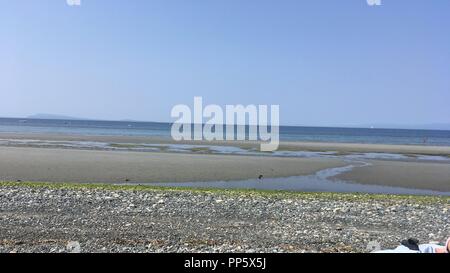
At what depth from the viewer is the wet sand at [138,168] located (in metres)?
22.6

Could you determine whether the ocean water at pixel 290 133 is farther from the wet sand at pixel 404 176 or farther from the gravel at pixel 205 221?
the gravel at pixel 205 221

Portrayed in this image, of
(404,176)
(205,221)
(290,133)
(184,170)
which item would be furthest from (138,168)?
(290,133)

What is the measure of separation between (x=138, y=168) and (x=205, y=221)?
618 inches

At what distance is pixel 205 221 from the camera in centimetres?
1141

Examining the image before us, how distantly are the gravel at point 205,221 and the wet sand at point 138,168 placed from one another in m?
6.47

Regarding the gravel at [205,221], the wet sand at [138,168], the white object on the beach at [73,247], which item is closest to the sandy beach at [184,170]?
the wet sand at [138,168]

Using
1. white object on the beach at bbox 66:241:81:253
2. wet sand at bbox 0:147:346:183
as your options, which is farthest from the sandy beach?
white object on the beach at bbox 66:241:81:253

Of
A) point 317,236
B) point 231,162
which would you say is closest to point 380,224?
point 317,236

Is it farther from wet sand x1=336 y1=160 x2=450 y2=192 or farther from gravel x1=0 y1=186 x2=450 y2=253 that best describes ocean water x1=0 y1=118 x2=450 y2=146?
gravel x1=0 y1=186 x2=450 y2=253

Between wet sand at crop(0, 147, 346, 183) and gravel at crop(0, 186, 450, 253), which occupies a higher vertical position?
gravel at crop(0, 186, 450, 253)

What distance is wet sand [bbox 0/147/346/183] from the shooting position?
74.3ft

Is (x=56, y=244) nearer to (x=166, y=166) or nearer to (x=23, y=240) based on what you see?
(x=23, y=240)

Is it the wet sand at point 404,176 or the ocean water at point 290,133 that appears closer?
the wet sand at point 404,176

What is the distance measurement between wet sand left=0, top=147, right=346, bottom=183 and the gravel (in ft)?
21.2
